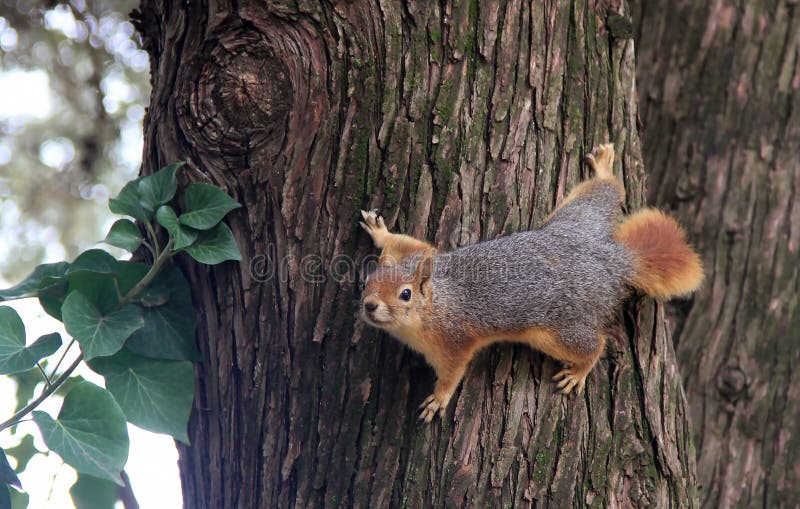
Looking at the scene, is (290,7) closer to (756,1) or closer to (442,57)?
(442,57)

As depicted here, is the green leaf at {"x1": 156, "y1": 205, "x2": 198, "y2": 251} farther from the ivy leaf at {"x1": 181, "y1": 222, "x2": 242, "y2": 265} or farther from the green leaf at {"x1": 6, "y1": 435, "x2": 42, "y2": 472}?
the green leaf at {"x1": 6, "y1": 435, "x2": 42, "y2": 472}

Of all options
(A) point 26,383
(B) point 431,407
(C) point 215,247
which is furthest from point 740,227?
(A) point 26,383

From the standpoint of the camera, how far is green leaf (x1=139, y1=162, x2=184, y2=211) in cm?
251

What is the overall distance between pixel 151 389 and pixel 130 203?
630mm

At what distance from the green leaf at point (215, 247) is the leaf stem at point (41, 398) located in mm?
511

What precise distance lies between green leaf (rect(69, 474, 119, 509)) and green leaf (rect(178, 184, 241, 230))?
1007 millimetres

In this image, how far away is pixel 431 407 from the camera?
2305mm

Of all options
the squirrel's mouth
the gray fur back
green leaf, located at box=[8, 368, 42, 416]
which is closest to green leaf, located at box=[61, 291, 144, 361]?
green leaf, located at box=[8, 368, 42, 416]

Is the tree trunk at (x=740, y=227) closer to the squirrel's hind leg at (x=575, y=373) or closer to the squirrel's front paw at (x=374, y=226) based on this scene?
the squirrel's hind leg at (x=575, y=373)

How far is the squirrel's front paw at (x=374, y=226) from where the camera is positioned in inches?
93.5

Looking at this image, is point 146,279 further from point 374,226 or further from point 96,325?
point 374,226

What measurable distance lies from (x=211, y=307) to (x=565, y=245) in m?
1.23

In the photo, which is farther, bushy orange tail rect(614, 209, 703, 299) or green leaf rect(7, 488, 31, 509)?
bushy orange tail rect(614, 209, 703, 299)

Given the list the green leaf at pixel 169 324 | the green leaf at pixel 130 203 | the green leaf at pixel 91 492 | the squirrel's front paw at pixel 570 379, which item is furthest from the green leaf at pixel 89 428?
the squirrel's front paw at pixel 570 379
